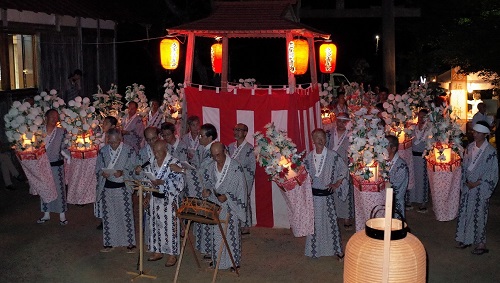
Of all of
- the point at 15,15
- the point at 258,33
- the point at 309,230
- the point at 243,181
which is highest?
the point at 15,15

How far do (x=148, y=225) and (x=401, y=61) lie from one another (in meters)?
25.2

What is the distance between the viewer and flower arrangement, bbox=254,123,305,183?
28.6ft

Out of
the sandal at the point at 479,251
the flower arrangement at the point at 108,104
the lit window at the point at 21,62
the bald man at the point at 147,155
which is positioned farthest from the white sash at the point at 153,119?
the sandal at the point at 479,251

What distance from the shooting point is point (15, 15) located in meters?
15.2

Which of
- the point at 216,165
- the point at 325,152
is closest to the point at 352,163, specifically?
the point at 325,152

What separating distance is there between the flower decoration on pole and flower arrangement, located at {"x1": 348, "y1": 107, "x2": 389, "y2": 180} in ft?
6.92

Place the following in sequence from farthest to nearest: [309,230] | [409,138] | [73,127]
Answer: [409,138], [73,127], [309,230]

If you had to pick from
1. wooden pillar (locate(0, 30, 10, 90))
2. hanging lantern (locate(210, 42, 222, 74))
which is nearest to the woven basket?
hanging lantern (locate(210, 42, 222, 74))

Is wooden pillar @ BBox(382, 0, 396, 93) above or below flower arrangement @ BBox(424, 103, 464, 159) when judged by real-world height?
above

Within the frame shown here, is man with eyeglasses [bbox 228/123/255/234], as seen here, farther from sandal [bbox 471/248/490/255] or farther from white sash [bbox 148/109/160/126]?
white sash [bbox 148/109/160/126]

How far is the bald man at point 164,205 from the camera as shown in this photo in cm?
832

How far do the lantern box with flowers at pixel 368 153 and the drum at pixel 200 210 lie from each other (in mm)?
2047

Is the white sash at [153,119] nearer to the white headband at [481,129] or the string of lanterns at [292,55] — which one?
the string of lanterns at [292,55]

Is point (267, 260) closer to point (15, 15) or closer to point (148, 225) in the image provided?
point (148, 225)
